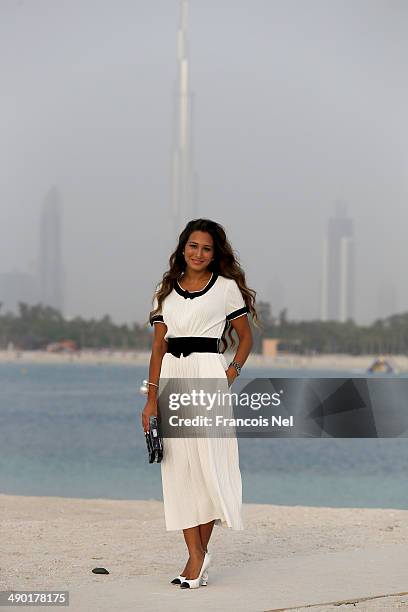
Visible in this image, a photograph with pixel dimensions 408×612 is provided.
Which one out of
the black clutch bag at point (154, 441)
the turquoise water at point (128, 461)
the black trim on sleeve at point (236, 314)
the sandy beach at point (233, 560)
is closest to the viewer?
the sandy beach at point (233, 560)

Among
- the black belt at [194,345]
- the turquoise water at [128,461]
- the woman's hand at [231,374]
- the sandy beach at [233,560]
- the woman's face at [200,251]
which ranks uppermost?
the woman's face at [200,251]

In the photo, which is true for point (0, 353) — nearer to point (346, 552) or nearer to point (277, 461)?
point (277, 461)

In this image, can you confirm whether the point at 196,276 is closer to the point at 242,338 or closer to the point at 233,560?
the point at 242,338

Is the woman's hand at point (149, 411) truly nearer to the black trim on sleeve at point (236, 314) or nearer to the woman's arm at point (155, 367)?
the woman's arm at point (155, 367)

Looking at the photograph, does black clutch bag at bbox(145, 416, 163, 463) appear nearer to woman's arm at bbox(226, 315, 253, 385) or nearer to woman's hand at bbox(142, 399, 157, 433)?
woman's hand at bbox(142, 399, 157, 433)

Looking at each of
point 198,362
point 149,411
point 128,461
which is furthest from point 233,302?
point 128,461

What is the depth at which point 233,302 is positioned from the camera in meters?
5.33

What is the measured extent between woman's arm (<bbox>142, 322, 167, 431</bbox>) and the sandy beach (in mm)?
719

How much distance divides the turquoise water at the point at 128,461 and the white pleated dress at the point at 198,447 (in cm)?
1676

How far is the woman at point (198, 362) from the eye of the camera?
5254 mm

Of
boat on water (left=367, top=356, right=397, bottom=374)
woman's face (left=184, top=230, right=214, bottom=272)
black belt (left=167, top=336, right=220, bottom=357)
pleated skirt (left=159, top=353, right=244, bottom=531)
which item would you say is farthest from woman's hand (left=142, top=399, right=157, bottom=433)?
boat on water (left=367, top=356, right=397, bottom=374)

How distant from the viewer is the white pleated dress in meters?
5.26

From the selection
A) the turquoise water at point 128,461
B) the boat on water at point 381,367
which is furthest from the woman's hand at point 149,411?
the boat on water at point 381,367

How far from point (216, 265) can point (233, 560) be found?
5.40 ft
